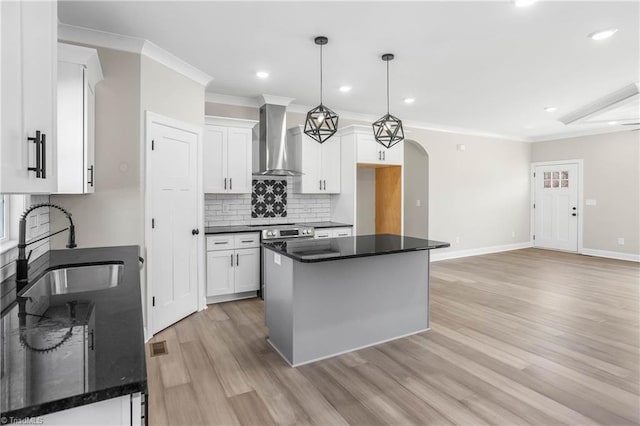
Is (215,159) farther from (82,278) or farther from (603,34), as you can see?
(603,34)

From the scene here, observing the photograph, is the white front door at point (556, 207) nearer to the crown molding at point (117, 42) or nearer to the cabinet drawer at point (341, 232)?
the cabinet drawer at point (341, 232)

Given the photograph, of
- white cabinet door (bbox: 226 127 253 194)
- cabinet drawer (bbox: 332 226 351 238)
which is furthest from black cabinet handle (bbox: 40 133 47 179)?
cabinet drawer (bbox: 332 226 351 238)

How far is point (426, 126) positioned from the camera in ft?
22.1

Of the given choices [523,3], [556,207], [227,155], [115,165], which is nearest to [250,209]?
[227,155]

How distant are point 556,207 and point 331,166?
6058 mm

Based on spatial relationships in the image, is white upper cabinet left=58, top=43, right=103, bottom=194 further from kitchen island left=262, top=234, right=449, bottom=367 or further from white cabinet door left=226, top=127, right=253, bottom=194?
white cabinet door left=226, top=127, right=253, bottom=194

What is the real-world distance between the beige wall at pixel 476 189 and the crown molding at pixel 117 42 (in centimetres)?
332

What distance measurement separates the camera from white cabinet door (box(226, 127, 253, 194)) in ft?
14.9

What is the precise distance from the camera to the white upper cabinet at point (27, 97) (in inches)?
37.9

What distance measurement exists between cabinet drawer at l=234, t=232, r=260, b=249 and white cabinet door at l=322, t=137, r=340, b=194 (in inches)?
54.6

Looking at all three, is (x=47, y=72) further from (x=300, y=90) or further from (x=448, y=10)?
(x=300, y=90)

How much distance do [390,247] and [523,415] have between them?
142 centimetres

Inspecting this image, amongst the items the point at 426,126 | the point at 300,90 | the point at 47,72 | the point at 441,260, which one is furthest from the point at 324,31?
the point at 441,260

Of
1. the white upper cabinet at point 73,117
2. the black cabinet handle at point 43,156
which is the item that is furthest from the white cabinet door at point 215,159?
the black cabinet handle at point 43,156
